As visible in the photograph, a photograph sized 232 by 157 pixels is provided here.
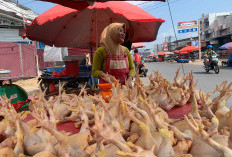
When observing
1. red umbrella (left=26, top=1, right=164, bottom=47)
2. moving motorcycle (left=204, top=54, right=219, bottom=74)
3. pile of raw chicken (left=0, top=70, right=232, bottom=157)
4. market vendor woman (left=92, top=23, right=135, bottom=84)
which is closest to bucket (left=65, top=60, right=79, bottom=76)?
red umbrella (left=26, top=1, right=164, bottom=47)

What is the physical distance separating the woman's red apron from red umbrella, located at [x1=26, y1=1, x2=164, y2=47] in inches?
38.6

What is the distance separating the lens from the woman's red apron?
2818mm

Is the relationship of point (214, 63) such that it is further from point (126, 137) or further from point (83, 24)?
point (126, 137)

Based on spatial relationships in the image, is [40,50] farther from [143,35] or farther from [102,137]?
[102,137]

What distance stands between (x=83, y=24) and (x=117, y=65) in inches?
93.6

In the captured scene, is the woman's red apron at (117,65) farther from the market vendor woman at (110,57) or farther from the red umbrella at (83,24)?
the red umbrella at (83,24)

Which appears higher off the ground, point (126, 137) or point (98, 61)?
point (98, 61)

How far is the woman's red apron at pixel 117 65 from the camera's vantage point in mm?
2818

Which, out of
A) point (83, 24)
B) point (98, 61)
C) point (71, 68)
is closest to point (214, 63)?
point (83, 24)

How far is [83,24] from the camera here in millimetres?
4707

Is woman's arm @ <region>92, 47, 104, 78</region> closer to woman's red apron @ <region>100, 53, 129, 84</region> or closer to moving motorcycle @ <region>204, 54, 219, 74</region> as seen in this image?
woman's red apron @ <region>100, 53, 129, 84</region>

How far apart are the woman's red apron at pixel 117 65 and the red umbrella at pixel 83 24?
0.98m

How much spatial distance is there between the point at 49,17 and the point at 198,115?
3.12 meters

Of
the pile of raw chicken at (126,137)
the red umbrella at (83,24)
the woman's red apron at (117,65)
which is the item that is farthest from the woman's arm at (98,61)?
the pile of raw chicken at (126,137)
